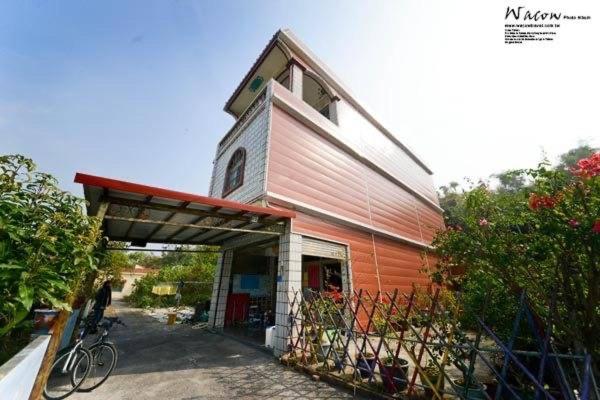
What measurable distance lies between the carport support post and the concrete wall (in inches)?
172

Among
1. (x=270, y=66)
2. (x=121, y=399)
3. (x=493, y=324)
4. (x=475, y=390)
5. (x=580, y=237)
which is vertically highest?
(x=270, y=66)

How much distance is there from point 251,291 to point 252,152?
626 centimetres

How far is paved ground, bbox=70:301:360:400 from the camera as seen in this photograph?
428 cm

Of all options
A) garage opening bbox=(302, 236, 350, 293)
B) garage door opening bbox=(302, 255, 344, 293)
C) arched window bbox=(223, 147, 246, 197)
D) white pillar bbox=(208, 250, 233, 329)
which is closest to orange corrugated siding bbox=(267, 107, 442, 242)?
garage opening bbox=(302, 236, 350, 293)

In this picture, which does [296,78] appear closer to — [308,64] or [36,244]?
[308,64]

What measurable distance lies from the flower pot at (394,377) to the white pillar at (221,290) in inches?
271

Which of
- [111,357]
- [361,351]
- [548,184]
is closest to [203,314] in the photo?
[111,357]

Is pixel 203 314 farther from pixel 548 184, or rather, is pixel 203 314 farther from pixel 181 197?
pixel 548 184

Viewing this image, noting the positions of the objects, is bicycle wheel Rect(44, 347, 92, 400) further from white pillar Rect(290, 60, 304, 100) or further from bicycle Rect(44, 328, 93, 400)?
white pillar Rect(290, 60, 304, 100)

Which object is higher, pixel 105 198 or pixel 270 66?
pixel 270 66

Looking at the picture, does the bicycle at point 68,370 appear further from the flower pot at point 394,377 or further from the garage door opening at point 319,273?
the garage door opening at point 319,273

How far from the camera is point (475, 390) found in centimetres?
372

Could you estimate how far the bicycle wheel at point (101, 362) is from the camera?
15.2 ft

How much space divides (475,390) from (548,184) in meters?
3.02
